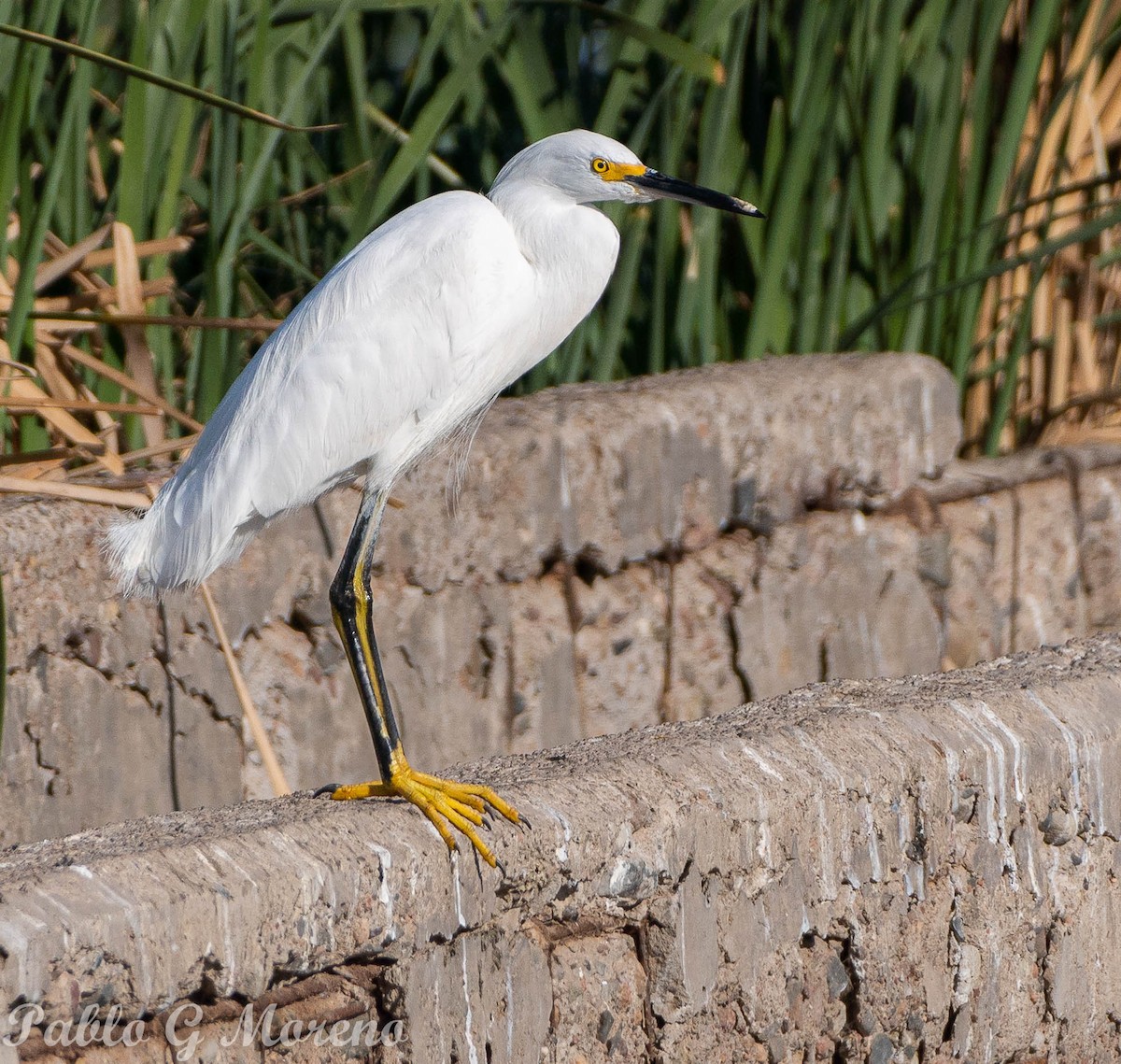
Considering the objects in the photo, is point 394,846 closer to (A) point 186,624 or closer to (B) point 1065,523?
(A) point 186,624

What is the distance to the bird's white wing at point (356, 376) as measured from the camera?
2.17 metres

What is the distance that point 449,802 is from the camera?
1831 millimetres

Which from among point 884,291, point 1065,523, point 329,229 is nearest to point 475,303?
point 329,229

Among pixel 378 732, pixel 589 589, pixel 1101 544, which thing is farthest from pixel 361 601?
pixel 1101 544

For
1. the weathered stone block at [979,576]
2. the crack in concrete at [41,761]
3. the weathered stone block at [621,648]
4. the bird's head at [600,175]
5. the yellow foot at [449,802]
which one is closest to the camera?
the yellow foot at [449,802]

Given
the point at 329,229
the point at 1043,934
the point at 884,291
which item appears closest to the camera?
the point at 1043,934

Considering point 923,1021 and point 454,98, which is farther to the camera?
point 454,98

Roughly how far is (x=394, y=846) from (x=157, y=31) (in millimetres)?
1693

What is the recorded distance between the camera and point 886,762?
2000 millimetres

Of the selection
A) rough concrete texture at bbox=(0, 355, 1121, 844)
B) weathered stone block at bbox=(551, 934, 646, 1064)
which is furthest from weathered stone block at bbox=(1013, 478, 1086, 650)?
weathered stone block at bbox=(551, 934, 646, 1064)

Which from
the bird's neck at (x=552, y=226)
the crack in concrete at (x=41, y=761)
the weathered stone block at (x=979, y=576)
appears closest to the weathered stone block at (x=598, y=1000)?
the bird's neck at (x=552, y=226)

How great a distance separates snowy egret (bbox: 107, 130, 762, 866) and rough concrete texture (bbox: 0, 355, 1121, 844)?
40cm

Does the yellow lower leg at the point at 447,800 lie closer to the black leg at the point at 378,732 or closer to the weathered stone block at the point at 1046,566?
the black leg at the point at 378,732

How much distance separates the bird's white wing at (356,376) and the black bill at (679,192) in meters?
0.21
